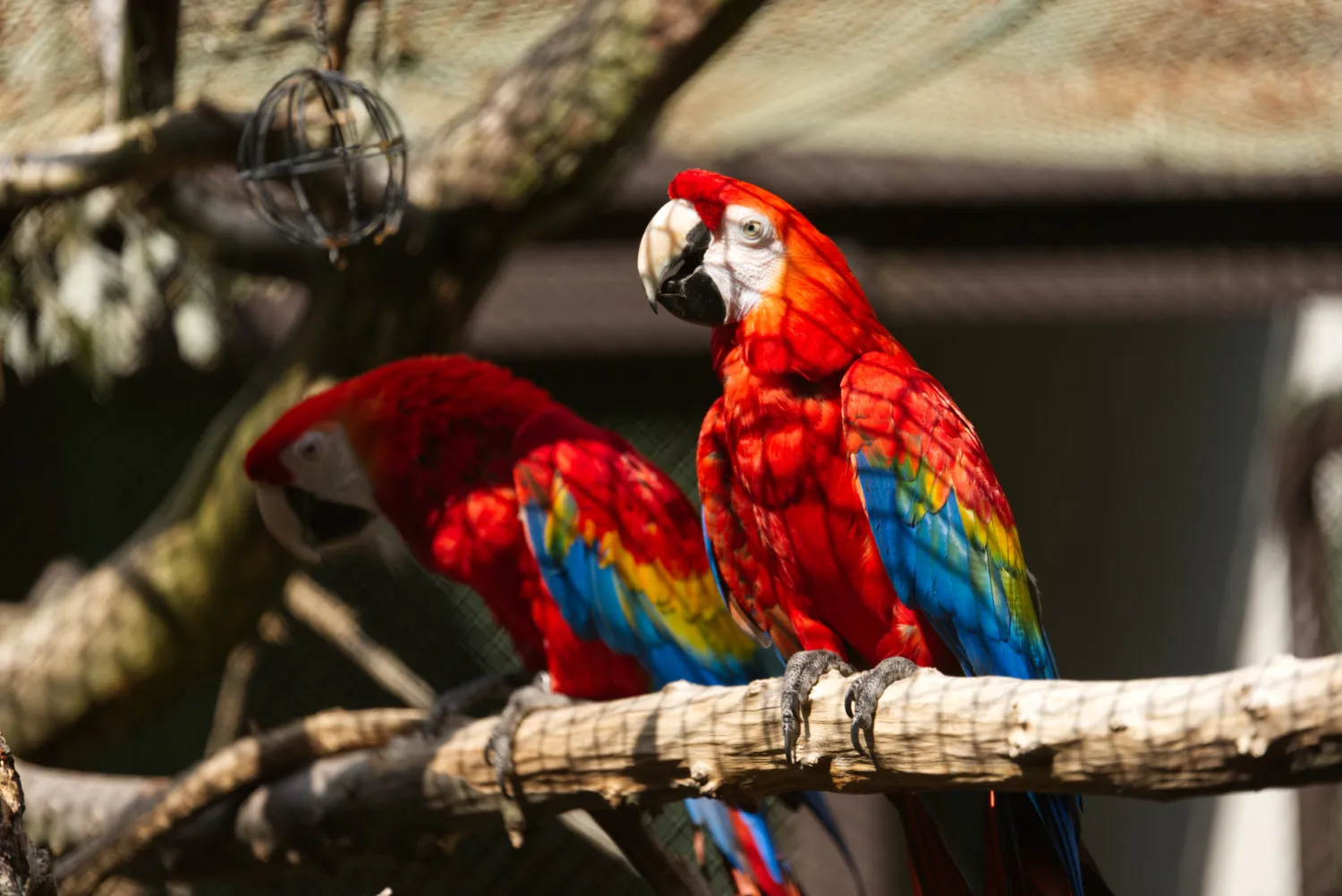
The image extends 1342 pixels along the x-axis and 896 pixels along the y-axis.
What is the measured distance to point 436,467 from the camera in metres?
1.56

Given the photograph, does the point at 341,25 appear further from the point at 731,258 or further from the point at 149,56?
the point at 731,258

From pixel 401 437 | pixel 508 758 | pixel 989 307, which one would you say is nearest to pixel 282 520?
pixel 401 437

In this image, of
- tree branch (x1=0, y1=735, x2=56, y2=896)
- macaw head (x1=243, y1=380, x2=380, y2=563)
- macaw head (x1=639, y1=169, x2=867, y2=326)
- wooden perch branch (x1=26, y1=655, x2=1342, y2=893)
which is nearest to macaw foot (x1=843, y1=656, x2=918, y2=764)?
wooden perch branch (x1=26, y1=655, x2=1342, y2=893)

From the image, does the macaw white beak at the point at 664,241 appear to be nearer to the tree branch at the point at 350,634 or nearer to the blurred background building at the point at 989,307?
the blurred background building at the point at 989,307

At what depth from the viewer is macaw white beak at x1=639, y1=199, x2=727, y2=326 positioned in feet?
3.91

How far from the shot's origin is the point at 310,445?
5.23 ft

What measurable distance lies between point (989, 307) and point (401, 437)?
3.57ft

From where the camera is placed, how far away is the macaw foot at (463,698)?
153cm

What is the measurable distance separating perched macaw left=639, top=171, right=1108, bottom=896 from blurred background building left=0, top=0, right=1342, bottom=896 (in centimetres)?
77

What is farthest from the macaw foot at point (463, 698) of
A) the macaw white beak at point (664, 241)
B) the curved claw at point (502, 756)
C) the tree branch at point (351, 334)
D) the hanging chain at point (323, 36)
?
the hanging chain at point (323, 36)

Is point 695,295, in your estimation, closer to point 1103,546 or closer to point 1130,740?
point 1130,740

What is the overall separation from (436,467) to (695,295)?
49cm

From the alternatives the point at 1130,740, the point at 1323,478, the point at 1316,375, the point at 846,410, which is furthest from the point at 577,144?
the point at 1316,375

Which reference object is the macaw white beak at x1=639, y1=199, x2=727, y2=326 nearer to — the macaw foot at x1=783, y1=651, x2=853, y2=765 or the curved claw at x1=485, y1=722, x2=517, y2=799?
the macaw foot at x1=783, y1=651, x2=853, y2=765
